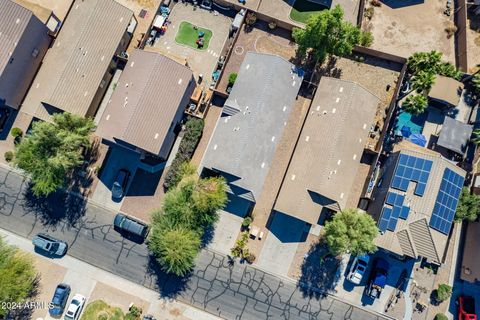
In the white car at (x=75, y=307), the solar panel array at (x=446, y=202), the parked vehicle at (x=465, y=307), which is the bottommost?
the white car at (x=75, y=307)

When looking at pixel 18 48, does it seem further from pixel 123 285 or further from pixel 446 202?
pixel 446 202

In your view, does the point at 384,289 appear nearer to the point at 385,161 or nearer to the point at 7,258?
the point at 385,161

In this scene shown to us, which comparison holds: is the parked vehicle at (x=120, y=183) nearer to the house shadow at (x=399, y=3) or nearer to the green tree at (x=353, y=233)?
the green tree at (x=353, y=233)

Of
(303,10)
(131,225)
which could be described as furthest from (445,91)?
(131,225)

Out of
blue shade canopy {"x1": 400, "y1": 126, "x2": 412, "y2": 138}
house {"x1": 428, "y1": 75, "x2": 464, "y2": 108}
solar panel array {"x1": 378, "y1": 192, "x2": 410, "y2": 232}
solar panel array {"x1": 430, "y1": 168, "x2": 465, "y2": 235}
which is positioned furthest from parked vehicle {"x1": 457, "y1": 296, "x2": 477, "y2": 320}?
house {"x1": 428, "y1": 75, "x2": 464, "y2": 108}

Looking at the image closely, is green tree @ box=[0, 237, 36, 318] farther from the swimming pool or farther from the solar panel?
the swimming pool

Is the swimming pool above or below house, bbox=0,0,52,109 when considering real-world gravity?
above

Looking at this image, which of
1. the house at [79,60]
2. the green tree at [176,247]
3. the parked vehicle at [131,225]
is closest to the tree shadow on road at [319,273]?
the green tree at [176,247]
